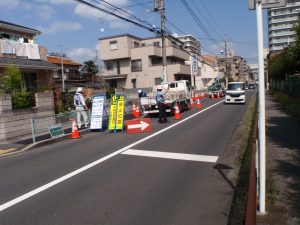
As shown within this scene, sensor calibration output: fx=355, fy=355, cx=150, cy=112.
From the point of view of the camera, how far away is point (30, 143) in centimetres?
1333

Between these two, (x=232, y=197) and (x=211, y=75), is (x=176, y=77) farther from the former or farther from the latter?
(x=232, y=197)

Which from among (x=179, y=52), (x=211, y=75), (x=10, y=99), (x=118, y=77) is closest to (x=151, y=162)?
(x=10, y=99)

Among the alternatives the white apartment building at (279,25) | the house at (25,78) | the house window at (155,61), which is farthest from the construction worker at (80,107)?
the white apartment building at (279,25)

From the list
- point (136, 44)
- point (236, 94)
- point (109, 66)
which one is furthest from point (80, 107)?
point (136, 44)

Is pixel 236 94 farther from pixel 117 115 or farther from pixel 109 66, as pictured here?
pixel 109 66

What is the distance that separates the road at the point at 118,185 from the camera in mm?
5293

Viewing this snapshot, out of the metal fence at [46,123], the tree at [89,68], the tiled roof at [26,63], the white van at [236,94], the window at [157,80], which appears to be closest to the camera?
the metal fence at [46,123]

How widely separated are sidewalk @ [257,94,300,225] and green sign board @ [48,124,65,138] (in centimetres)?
807

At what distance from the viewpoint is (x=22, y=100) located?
16.5 m

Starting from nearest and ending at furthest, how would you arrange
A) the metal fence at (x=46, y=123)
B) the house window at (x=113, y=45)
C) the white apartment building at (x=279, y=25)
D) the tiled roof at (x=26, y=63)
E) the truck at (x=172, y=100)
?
the metal fence at (x=46, y=123), the tiled roof at (x=26, y=63), the truck at (x=172, y=100), the house window at (x=113, y=45), the white apartment building at (x=279, y=25)

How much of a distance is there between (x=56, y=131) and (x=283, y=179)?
9886mm

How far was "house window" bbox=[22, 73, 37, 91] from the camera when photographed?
78.1 feet

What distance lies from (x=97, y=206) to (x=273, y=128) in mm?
9997

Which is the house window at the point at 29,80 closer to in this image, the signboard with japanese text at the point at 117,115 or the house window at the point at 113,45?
the signboard with japanese text at the point at 117,115
